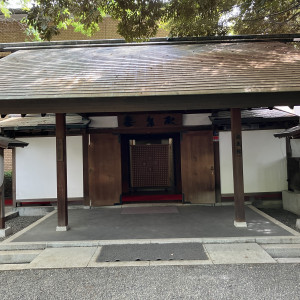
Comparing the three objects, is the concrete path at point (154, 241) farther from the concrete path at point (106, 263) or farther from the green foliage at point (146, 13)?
the green foliage at point (146, 13)

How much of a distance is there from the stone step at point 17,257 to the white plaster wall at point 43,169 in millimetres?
3195

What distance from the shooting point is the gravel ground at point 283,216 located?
5.73 m

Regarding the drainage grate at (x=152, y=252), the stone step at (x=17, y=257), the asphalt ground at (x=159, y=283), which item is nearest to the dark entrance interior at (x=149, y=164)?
the drainage grate at (x=152, y=252)

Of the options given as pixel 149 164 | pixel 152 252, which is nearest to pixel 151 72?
pixel 152 252

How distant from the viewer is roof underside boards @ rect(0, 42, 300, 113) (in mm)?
4379

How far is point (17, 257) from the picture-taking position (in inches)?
169

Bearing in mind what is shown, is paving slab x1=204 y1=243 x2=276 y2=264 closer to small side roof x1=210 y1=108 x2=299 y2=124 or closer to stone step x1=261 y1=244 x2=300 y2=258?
stone step x1=261 y1=244 x2=300 y2=258

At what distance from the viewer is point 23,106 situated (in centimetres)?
465

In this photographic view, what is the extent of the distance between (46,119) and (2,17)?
25.8 feet

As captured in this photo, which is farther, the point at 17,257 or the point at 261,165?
the point at 261,165

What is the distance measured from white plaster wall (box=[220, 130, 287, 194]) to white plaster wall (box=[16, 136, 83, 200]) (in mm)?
4445

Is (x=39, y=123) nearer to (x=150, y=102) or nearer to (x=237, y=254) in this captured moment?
(x=150, y=102)

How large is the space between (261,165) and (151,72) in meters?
4.60

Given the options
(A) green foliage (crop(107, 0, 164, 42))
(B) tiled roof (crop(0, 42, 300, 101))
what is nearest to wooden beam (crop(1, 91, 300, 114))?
(B) tiled roof (crop(0, 42, 300, 101))
